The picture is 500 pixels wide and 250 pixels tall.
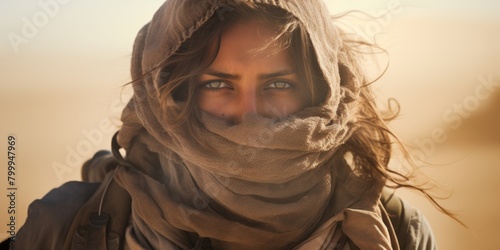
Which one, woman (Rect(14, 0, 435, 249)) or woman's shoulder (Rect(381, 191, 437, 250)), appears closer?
woman (Rect(14, 0, 435, 249))

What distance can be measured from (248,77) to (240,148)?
0.26m

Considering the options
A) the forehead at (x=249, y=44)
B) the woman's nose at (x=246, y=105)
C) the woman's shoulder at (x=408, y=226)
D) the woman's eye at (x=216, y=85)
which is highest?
the forehead at (x=249, y=44)

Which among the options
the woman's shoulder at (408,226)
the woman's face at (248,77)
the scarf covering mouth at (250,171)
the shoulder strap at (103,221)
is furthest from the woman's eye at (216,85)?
the woman's shoulder at (408,226)

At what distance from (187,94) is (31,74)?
23.8 feet

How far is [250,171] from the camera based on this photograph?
2266mm

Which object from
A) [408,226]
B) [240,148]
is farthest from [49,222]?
[408,226]

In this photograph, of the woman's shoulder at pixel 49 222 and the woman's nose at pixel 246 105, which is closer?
the woman's nose at pixel 246 105

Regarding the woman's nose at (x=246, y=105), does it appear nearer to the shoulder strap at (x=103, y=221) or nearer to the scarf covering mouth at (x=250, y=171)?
the scarf covering mouth at (x=250, y=171)

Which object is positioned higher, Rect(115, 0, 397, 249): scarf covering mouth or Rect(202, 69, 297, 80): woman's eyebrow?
Rect(202, 69, 297, 80): woman's eyebrow

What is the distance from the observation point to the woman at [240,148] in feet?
7.39

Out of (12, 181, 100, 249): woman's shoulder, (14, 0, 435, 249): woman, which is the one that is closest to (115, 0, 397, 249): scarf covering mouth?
(14, 0, 435, 249): woman

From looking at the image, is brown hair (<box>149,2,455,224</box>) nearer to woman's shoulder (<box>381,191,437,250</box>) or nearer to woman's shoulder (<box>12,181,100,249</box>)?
woman's shoulder (<box>381,191,437,250</box>)

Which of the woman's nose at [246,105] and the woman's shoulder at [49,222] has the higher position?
the woman's nose at [246,105]

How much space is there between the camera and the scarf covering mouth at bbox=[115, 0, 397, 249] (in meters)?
2.25
